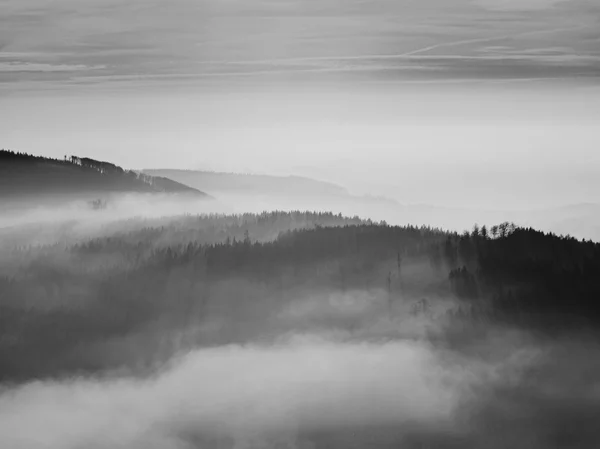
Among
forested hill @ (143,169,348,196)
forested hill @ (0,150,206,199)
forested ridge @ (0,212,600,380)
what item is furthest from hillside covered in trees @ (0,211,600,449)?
forested hill @ (0,150,206,199)

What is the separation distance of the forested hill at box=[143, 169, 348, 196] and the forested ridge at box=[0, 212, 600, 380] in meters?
3.92

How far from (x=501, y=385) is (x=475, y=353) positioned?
3.91m

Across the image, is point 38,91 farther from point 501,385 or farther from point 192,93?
point 501,385

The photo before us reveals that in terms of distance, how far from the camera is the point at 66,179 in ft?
306

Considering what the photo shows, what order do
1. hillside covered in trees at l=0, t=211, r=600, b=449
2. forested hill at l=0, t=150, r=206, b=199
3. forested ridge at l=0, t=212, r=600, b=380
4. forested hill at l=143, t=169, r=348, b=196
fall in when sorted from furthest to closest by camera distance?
1. forested hill at l=0, t=150, r=206, b=199
2. forested hill at l=143, t=169, r=348, b=196
3. forested ridge at l=0, t=212, r=600, b=380
4. hillside covered in trees at l=0, t=211, r=600, b=449

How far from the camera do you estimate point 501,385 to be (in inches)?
2174

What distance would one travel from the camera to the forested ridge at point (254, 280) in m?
58.6

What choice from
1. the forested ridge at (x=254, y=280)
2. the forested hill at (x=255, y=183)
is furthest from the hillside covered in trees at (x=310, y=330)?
the forested hill at (x=255, y=183)

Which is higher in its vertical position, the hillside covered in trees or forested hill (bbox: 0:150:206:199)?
forested hill (bbox: 0:150:206:199)

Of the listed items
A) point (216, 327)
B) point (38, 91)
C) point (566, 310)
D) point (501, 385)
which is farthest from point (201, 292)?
point (566, 310)

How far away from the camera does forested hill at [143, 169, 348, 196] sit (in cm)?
6831

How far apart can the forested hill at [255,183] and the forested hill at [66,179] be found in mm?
3302

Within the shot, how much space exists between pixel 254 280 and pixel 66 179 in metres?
42.3

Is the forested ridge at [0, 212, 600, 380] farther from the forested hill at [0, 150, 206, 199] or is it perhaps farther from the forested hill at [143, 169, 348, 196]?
the forested hill at [0, 150, 206, 199]
